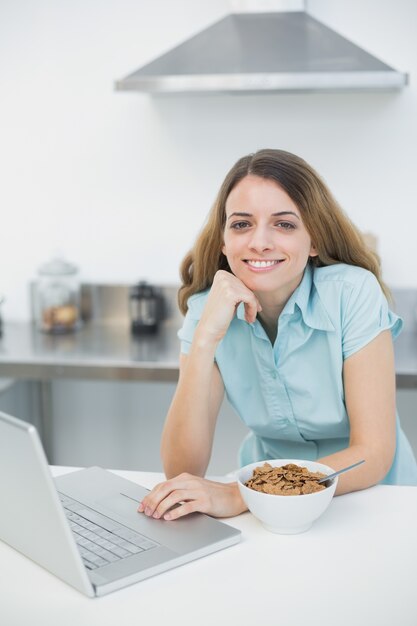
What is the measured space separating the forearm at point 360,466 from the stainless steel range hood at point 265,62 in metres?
1.31

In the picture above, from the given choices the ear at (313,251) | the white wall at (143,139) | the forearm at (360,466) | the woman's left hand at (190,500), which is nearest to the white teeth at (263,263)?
the ear at (313,251)

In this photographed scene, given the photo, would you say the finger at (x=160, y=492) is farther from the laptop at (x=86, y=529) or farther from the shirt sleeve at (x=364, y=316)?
the shirt sleeve at (x=364, y=316)

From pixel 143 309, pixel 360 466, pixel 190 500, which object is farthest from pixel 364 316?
pixel 143 309

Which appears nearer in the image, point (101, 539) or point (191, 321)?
point (101, 539)

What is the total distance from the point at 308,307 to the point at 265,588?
72cm

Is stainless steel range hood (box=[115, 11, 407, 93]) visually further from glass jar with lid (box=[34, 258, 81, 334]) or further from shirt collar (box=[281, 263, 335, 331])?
shirt collar (box=[281, 263, 335, 331])

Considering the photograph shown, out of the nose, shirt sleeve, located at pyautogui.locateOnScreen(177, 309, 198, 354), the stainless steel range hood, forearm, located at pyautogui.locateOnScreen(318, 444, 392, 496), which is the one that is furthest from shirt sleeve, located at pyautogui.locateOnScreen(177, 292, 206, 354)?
the stainless steel range hood

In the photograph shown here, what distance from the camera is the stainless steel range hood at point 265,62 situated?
7.93ft

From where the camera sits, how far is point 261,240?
1.55 metres

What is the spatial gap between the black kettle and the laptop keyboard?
1.71m

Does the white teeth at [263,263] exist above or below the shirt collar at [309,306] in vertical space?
above

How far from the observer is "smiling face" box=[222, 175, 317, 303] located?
157cm

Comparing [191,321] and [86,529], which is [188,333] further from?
[86,529]

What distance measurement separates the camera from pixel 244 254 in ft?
5.23
